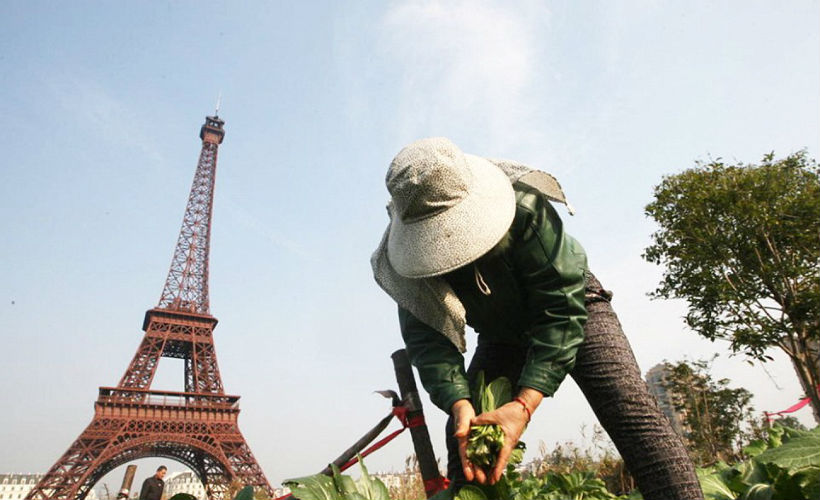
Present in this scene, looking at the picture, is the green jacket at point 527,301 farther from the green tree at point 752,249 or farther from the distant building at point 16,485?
the distant building at point 16,485

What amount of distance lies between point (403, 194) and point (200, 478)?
2983cm

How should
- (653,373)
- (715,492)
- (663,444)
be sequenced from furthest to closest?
(653,373), (715,492), (663,444)

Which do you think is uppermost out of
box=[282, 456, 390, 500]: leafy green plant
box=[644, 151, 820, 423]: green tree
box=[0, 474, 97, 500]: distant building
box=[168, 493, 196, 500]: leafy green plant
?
box=[0, 474, 97, 500]: distant building

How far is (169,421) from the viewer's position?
26344 mm

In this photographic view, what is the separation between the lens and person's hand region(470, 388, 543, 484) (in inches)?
58.3

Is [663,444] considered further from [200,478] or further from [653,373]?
[653,373]

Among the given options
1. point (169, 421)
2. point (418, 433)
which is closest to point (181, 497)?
point (418, 433)

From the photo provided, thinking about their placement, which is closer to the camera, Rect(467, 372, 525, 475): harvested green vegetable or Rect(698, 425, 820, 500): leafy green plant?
Rect(698, 425, 820, 500): leafy green plant

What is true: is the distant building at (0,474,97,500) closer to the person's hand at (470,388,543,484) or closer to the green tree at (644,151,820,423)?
the green tree at (644,151,820,423)

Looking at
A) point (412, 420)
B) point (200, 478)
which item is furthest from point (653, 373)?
point (412, 420)

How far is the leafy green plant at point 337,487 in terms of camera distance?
142 cm

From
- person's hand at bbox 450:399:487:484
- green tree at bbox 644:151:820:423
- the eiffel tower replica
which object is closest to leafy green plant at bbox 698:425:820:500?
person's hand at bbox 450:399:487:484

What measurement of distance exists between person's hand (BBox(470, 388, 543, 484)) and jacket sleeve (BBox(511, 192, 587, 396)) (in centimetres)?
10

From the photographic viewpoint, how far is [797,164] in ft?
39.2
